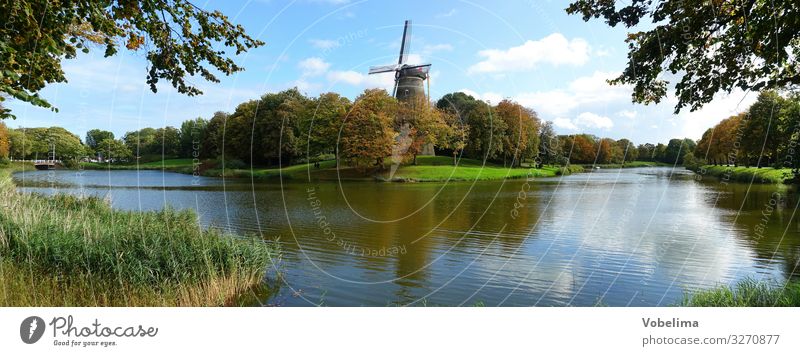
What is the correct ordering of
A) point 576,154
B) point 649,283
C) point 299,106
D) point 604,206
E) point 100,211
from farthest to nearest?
point 576,154
point 299,106
point 604,206
point 100,211
point 649,283

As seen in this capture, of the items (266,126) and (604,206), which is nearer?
(604,206)

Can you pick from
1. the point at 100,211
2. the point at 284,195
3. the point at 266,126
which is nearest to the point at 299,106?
the point at 266,126

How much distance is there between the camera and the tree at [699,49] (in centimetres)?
825

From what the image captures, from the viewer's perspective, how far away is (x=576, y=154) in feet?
155

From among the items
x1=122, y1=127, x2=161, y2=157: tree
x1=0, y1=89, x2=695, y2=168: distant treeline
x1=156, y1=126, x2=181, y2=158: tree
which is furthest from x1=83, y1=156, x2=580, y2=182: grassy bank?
x1=122, y1=127, x2=161, y2=157: tree

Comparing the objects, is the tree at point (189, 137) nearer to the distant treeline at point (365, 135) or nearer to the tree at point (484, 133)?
the distant treeline at point (365, 135)

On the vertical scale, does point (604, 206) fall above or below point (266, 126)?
below

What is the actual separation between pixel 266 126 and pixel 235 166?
490 centimetres

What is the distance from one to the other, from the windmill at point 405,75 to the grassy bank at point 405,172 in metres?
6.57

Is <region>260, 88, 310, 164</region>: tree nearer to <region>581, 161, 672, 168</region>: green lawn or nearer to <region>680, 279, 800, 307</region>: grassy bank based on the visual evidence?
<region>581, 161, 672, 168</region>: green lawn

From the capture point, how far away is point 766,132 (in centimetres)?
1750

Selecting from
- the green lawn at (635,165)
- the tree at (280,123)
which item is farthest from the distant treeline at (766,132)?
the tree at (280,123)
